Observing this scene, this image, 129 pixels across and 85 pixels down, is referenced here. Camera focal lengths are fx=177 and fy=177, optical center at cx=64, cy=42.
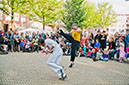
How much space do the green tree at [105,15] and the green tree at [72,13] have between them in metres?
15.9

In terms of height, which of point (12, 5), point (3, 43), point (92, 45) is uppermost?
point (12, 5)

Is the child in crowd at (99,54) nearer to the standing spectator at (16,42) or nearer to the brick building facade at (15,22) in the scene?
the standing spectator at (16,42)

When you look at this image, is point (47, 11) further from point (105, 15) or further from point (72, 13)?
point (105, 15)

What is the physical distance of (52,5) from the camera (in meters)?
38.4

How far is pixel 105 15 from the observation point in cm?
5538

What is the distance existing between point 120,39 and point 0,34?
10522 millimetres

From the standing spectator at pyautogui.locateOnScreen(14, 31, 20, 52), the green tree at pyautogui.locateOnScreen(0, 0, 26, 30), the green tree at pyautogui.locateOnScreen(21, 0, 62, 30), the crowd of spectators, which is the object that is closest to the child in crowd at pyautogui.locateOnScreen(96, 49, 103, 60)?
the crowd of spectators

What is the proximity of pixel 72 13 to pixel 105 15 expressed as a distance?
19.7 m

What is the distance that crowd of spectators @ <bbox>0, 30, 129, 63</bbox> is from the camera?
519 inches

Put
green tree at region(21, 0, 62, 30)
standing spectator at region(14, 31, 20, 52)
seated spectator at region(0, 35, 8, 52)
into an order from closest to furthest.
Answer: seated spectator at region(0, 35, 8, 52) < standing spectator at region(14, 31, 20, 52) < green tree at region(21, 0, 62, 30)

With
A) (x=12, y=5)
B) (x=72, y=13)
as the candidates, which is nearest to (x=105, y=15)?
(x=72, y=13)

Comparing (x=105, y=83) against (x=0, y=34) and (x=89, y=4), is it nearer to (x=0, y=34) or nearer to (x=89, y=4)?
(x=0, y=34)

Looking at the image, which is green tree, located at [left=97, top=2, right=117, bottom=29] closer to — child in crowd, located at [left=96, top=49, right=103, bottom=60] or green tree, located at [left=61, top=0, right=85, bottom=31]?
green tree, located at [left=61, top=0, right=85, bottom=31]

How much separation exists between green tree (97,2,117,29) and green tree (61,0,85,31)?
1588 centimetres
